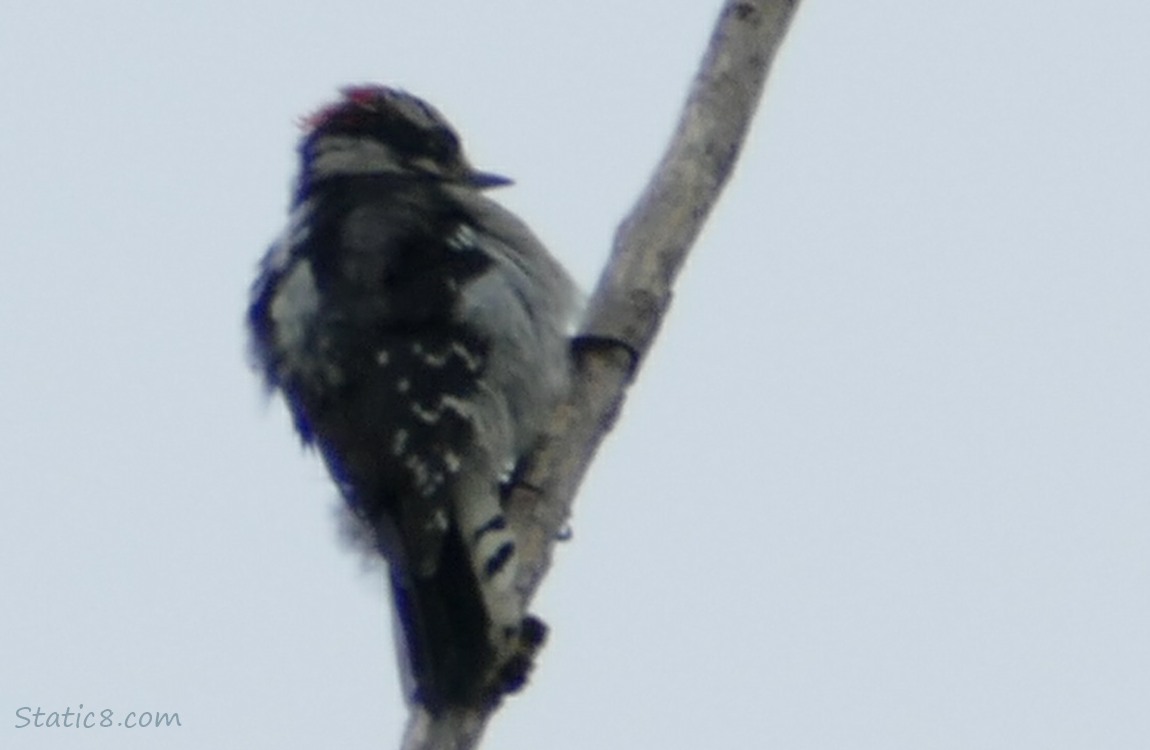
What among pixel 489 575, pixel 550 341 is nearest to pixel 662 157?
pixel 550 341

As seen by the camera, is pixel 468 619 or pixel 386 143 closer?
pixel 468 619

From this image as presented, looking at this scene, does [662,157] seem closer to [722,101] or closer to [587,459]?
[722,101]

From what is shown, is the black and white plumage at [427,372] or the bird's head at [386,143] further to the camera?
the bird's head at [386,143]

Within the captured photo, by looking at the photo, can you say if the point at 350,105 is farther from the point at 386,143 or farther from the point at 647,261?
the point at 647,261

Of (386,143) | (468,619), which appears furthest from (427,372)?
(386,143)

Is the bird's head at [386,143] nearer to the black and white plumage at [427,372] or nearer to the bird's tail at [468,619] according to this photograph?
the black and white plumage at [427,372]

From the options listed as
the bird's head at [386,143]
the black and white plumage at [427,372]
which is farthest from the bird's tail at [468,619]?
the bird's head at [386,143]
